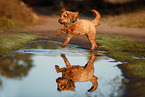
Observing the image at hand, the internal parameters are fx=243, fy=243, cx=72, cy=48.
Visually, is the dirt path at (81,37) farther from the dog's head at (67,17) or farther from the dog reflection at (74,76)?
the dog reflection at (74,76)

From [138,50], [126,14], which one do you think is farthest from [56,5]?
[138,50]

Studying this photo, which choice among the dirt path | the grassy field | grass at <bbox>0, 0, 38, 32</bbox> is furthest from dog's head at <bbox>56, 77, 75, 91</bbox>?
grass at <bbox>0, 0, 38, 32</bbox>

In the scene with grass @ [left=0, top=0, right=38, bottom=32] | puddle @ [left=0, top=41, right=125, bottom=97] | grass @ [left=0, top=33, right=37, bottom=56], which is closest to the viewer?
puddle @ [left=0, top=41, right=125, bottom=97]

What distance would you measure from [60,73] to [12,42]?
3079 mm

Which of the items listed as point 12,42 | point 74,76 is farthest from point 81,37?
point 74,76

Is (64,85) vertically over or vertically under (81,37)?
under

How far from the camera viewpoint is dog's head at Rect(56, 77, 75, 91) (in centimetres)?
335

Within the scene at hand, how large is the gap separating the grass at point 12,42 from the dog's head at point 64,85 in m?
2.27

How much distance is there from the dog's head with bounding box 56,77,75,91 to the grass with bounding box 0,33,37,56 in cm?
227

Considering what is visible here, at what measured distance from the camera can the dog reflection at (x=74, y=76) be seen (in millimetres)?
3423

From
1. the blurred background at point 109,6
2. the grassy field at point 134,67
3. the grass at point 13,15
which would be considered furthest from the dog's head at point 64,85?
the blurred background at point 109,6

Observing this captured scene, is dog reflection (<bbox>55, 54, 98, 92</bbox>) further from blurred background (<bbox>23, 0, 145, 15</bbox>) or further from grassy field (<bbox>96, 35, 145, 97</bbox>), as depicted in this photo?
blurred background (<bbox>23, 0, 145, 15</bbox>)

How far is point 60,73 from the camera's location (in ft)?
13.6

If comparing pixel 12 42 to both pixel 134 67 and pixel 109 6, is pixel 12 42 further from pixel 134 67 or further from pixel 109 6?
pixel 109 6
